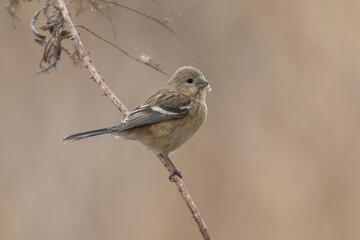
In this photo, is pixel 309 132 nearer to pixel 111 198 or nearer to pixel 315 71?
pixel 315 71

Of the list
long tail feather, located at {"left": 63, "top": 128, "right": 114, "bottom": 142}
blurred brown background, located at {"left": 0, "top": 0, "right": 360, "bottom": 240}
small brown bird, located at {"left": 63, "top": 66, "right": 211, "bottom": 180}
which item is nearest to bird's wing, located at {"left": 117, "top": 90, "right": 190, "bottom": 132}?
small brown bird, located at {"left": 63, "top": 66, "right": 211, "bottom": 180}

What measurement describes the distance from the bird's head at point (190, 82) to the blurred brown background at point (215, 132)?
679mm

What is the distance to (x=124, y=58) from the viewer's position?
17.1ft

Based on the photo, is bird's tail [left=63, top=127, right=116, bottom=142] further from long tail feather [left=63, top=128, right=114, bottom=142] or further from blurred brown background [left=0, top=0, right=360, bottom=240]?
blurred brown background [left=0, top=0, right=360, bottom=240]

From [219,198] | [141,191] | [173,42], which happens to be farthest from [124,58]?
[219,198]

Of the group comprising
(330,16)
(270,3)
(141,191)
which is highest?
(270,3)

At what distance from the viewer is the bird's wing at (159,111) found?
12.6 feet

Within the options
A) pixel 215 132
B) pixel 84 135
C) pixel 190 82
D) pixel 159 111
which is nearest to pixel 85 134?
pixel 84 135

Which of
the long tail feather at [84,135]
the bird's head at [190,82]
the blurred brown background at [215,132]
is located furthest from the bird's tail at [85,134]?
the blurred brown background at [215,132]

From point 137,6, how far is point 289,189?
8.02 feet

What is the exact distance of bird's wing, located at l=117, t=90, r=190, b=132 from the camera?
386cm

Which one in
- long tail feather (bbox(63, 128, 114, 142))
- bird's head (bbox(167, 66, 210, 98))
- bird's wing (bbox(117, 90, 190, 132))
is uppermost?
bird's head (bbox(167, 66, 210, 98))

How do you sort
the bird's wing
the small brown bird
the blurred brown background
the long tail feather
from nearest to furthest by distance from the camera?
the long tail feather < the bird's wing < the small brown bird < the blurred brown background

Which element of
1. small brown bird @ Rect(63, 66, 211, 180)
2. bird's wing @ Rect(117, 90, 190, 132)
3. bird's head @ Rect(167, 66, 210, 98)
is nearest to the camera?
bird's wing @ Rect(117, 90, 190, 132)
